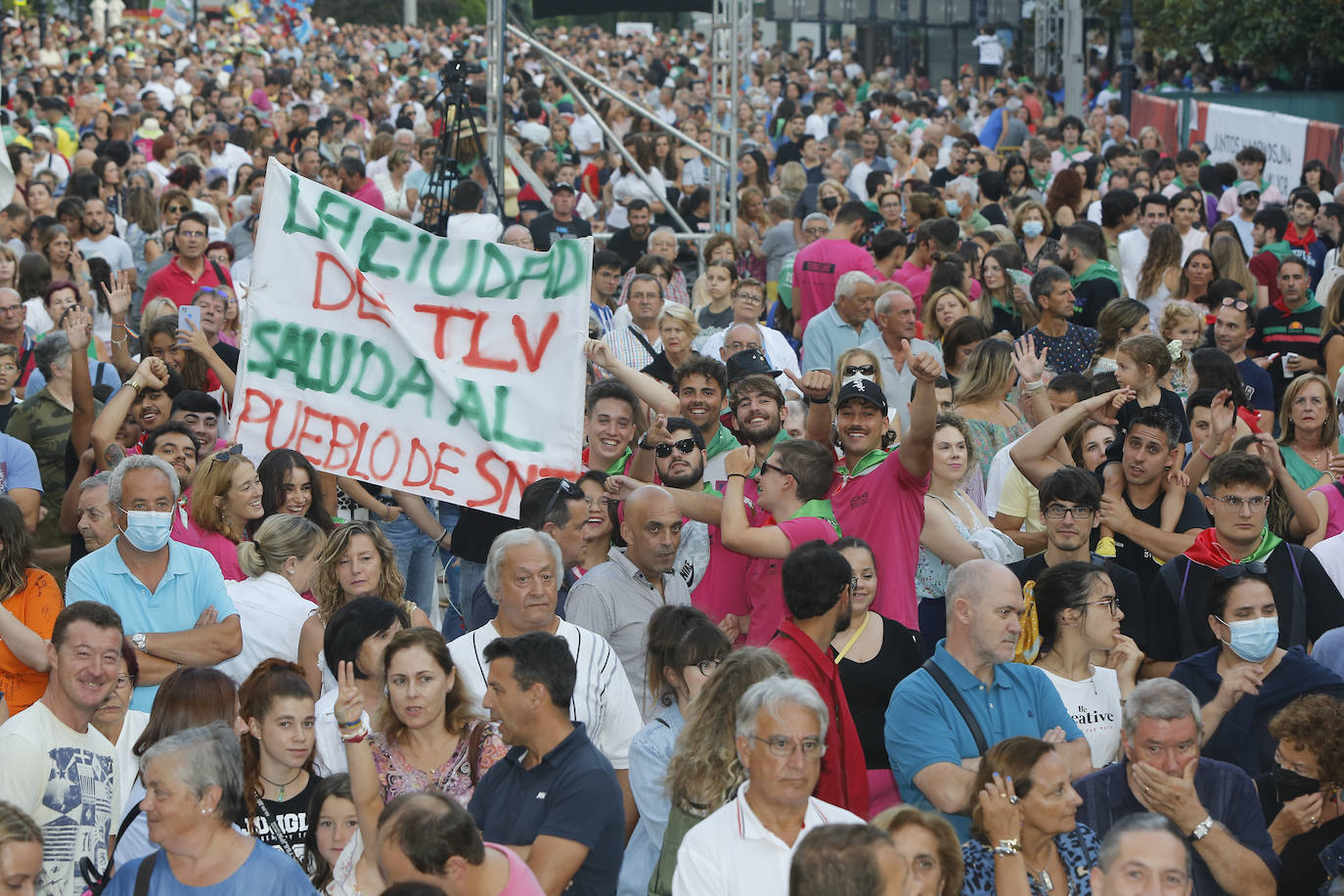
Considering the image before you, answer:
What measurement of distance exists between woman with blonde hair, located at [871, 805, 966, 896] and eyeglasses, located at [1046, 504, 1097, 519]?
240cm

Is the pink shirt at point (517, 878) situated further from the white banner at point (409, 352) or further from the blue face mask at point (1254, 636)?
A: the white banner at point (409, 352)

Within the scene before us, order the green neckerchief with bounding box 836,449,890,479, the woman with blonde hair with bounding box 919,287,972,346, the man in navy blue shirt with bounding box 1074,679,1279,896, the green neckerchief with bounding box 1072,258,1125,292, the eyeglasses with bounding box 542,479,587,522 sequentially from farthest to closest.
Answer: the green neckerchief with bounding box 1072,258,1125,292 < the woman with blonde hair with bounding box 919,287,972,346 < the green neckerchief with bounding box 836,449,890,479 < the eyeglasses with bounding box 542,479,587,522 < the man in navy blue shirt with bounding box 1074,679,1279,896

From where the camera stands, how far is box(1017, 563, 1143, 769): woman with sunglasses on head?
6.15 m

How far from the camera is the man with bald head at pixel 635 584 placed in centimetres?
678

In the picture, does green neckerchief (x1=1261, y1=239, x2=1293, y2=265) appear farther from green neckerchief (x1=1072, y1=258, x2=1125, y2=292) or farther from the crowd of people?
green neckerchief (x1=1072, y1=258, x2=1125, y2=292)

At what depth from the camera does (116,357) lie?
33.0 feet

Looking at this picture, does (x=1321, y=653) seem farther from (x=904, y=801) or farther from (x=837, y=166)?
(x=837, y=166)

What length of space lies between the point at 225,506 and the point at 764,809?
3.53 metres

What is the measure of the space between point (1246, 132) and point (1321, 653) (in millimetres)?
17342

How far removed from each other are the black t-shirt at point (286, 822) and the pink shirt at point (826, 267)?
6935 mm

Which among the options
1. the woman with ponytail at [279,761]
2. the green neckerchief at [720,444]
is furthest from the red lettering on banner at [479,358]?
the woman with ponytail at [279,761]

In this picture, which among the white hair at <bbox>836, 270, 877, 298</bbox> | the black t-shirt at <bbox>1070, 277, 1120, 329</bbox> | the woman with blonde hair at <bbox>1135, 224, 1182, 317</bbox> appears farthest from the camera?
the woman with blonde hair at <bbox>1135, 224, 1182, 317</bbox>

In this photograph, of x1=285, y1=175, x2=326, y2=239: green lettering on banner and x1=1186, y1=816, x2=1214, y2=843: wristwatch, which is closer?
x1=1186, y1=816, x2=1214, y2=843: wristwatch

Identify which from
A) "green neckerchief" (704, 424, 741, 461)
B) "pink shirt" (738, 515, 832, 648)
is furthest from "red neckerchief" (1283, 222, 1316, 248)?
"pink shirt" (738, 515, 832, 648)
